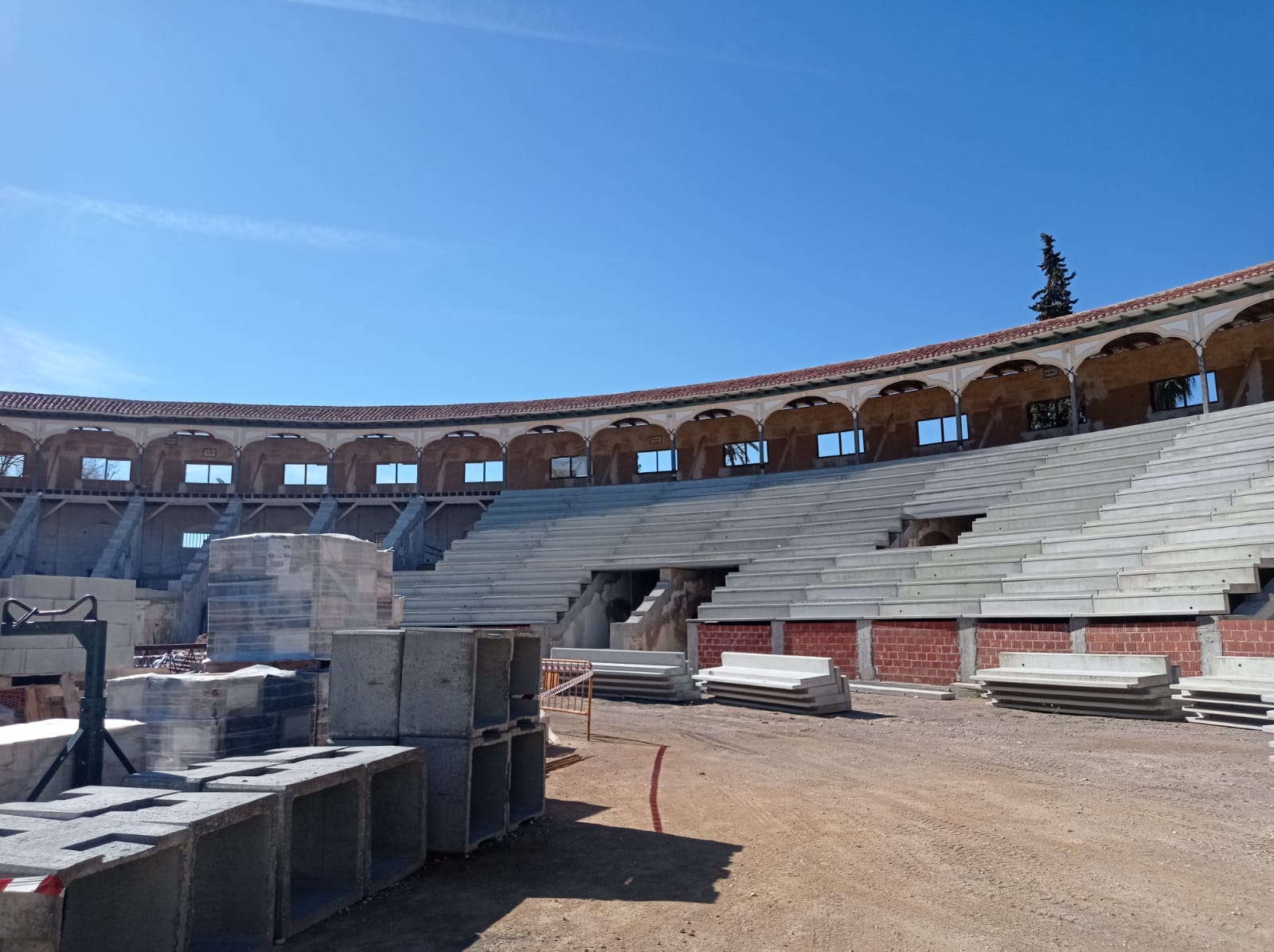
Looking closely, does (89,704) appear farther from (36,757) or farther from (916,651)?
(916,651)

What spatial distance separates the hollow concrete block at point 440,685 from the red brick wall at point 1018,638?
12.2 meters

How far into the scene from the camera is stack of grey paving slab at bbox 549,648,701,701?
707 inches

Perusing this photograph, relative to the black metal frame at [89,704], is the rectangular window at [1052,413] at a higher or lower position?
higher

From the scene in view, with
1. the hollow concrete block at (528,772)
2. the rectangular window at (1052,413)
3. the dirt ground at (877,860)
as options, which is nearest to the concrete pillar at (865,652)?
the dirt ground at (877,860)

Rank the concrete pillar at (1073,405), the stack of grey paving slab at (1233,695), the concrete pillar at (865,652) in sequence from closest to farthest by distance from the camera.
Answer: the stack of grey paving slab at (1233,695), the concrete pillar at (865,652), the concrete pillar at (1073,405)

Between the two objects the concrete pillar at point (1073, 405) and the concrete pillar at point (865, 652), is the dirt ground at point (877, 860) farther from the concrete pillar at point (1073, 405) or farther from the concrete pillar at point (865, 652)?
the concrete pillar at point (1073, 405)

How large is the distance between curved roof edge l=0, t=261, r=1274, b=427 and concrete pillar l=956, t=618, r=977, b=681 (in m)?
12.7

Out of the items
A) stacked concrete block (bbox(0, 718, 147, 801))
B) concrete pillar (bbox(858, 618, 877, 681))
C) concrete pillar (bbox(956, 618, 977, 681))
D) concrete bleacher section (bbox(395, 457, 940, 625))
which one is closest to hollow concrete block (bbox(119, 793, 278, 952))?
stacked concrete block (bbox(0, 718, 147, 801))

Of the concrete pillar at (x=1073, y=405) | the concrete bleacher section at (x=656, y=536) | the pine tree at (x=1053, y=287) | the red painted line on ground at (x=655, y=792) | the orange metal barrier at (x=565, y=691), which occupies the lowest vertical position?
the red painted line on ground at (x=655, y=792)

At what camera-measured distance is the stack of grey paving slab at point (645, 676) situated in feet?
58.9

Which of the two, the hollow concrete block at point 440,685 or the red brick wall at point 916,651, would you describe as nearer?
the hollow concrete block at point 440,685

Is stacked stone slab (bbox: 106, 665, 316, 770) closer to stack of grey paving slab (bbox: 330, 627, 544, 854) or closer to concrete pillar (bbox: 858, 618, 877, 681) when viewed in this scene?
stack of grey paving slab (bbox: 330, 627, 544, 854)

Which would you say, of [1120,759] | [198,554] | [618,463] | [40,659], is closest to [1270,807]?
[1120,759]

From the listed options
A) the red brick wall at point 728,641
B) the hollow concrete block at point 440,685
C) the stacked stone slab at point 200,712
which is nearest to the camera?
the hollow concrete block at point 440,685
